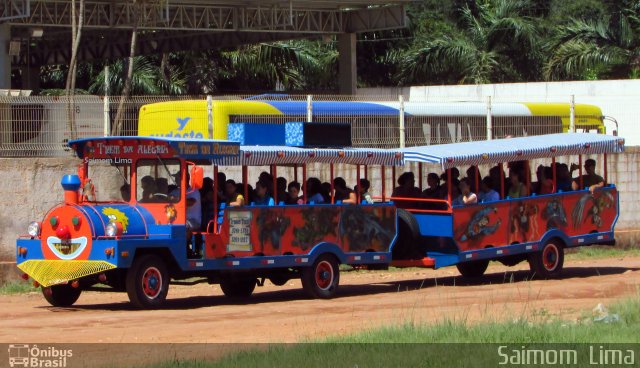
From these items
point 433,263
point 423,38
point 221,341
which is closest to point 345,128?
point 433,263

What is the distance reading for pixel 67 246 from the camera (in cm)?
1595

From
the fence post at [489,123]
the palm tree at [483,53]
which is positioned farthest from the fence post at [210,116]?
the palm tree at [483,53]

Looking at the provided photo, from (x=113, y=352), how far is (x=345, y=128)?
788 centimetres

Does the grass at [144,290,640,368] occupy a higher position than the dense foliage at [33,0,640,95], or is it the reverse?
the dense foliage at [33,0,640,95]

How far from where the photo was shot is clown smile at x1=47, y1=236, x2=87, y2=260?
15.8m

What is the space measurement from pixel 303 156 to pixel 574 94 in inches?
917

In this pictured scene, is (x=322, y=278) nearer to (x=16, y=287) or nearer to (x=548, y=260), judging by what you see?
(x=548, y=260)

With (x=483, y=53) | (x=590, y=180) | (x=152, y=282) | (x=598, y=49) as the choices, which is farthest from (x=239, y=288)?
(x=483, y=53)

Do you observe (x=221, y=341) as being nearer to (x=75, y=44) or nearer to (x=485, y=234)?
(x=485, y=234)

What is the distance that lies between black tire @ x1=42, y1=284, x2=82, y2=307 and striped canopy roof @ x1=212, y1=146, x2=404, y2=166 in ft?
9.32

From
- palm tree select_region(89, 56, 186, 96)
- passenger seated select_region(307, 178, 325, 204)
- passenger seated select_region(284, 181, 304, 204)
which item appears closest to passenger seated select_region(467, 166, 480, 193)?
passenger seated select_region(307, 178, 325, 204)

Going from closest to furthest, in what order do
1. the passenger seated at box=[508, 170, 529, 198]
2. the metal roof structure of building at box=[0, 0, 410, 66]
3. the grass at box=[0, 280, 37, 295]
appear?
1. the grass at box=[0, 280, 37, 295]
2. the passenger seated at box=[508, 170, 529, 198]
3. the metal roof structure of building at box=[0, 0, 410, 66]

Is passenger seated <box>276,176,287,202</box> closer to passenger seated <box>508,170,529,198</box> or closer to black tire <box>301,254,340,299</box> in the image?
black tire <box>301,254,340,299</box>

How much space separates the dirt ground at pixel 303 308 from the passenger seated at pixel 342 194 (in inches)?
60.7
